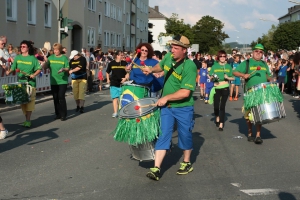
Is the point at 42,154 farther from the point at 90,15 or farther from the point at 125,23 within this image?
the point at 125,23

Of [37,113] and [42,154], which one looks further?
[37,113]

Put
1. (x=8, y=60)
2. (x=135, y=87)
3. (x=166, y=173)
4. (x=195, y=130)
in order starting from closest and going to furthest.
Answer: (x=166, y=173), (x=135, y=87), (x=195, y=130), (x=8, y=60)

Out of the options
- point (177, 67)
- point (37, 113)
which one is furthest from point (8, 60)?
point (177, 67)

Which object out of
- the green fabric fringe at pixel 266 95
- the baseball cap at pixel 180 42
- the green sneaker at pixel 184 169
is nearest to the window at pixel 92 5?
the green fabric fringe at pixel 266 95

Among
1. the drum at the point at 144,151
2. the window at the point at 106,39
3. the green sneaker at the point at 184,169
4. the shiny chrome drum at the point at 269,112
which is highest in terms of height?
the window at the point at 106,39

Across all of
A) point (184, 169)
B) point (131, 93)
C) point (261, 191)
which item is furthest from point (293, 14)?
point (261, 191)

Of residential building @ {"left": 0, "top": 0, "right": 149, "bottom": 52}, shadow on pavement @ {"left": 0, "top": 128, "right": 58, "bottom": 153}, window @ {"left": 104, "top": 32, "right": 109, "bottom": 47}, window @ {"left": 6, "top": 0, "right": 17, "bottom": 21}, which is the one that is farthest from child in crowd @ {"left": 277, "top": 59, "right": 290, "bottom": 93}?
window @ {"left": 104, "top": 32, "right": 109, "bottom": 47}

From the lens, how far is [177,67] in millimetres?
6453

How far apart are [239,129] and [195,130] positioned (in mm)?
1121

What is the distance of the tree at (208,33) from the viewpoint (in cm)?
12888

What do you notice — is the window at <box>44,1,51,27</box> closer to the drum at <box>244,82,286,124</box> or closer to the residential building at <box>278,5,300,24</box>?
the drum at <box>244,82,286,124</box>

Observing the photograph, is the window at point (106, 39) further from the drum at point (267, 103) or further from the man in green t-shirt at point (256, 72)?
the drum at point (267, 103)

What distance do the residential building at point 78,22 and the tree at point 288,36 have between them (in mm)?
21456

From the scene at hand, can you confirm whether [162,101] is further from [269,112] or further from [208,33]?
[208,33]
